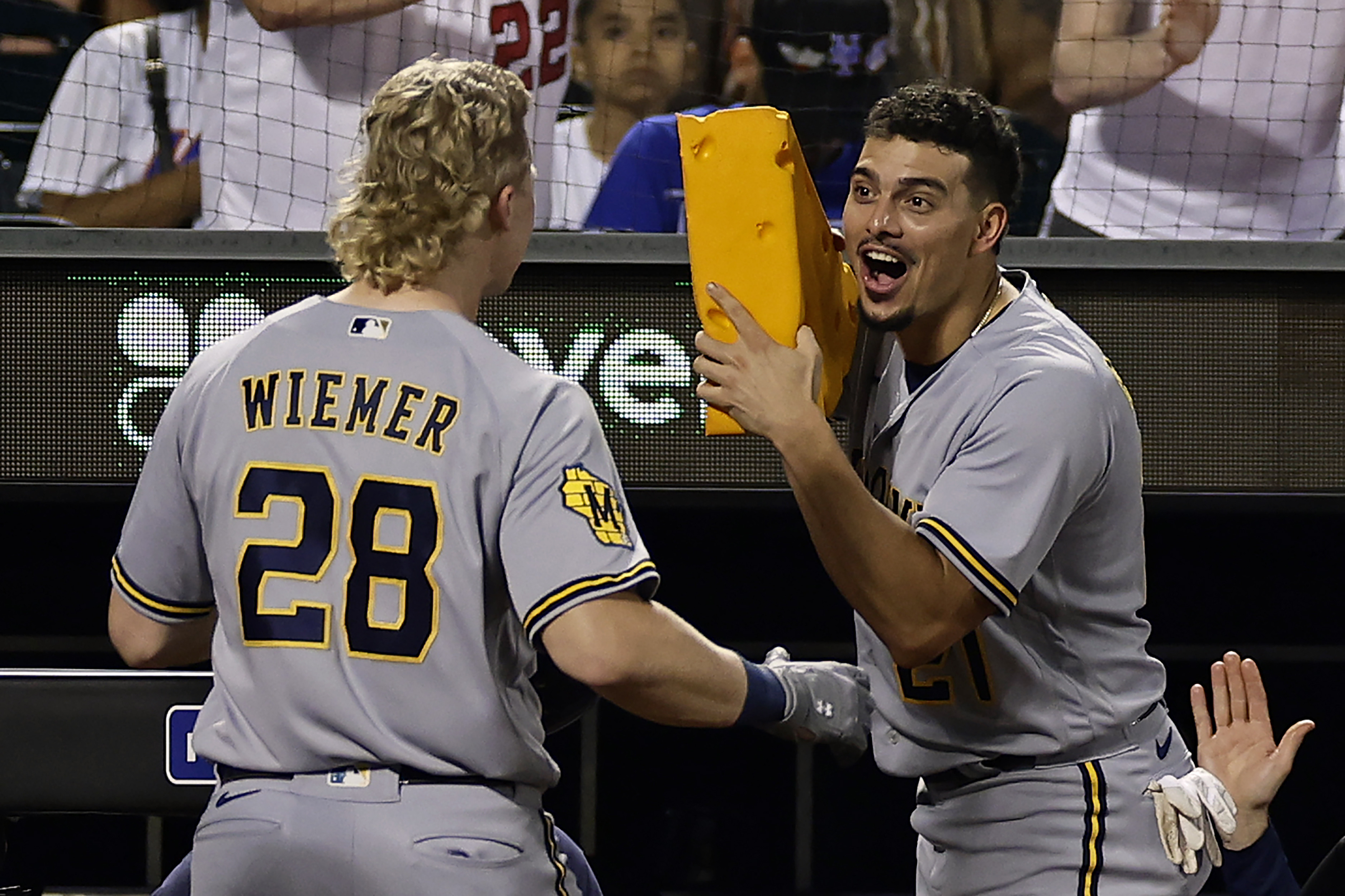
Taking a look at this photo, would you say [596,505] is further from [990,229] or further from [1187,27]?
[1187,27]

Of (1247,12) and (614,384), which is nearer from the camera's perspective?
(614,384)

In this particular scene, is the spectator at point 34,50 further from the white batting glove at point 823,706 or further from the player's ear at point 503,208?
the white batting glove at point 823,706

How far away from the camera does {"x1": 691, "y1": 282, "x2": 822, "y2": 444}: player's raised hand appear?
5.24ft

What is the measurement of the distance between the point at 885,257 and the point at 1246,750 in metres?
0.74

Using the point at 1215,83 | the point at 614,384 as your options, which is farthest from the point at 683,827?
the point at 1215,83

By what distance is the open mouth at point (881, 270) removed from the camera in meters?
1.87

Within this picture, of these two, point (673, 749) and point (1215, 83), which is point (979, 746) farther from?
point (673, 749)

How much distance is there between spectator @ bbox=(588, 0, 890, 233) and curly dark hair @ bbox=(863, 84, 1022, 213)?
1183mm

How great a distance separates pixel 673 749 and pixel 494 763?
9.02 feet

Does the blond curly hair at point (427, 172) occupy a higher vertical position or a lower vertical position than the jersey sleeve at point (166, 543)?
higher

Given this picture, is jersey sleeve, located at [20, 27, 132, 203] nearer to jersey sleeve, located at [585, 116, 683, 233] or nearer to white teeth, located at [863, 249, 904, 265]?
jersey sleeve, located at [585, 116, 683, 233]

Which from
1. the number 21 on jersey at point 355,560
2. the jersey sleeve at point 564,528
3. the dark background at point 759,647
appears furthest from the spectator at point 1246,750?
the dark background at point 759,647

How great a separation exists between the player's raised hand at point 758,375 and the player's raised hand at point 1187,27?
75.4 inches

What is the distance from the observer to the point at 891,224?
186 cm
